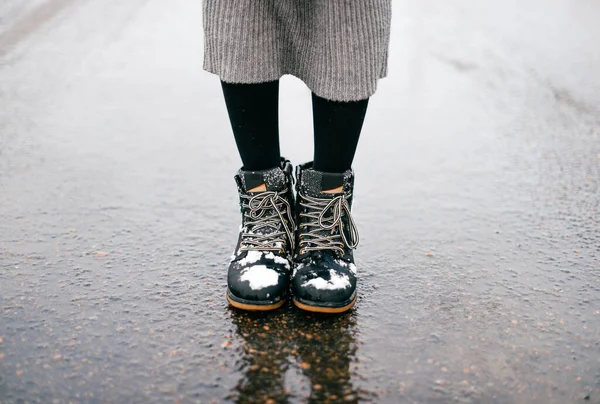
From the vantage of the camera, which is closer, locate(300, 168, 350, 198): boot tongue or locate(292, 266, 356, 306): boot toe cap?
locate(292, 266, 356, 306): boot toe cap

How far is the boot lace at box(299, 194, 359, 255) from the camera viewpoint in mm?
1565

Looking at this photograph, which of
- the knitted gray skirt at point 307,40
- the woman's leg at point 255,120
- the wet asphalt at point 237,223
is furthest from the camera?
the woman's leg at point 255,120

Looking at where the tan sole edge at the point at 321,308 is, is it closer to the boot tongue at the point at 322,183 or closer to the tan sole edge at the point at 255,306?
the tan sole edge at the point at 255,306

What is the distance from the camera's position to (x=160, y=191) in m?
2.16

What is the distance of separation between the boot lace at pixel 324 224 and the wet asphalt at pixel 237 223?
0.51ft

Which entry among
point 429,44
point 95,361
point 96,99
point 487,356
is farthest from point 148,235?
point 429,44

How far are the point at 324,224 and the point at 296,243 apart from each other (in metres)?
0.11

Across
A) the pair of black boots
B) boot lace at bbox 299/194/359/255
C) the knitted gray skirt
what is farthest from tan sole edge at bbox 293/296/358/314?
the knitted gray skirt

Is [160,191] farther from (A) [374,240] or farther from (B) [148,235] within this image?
(A) [374,240]

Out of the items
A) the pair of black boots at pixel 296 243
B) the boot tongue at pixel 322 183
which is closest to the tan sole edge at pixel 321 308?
the pair of black boots at pixel 296 243

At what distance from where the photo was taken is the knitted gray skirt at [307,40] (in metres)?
1.42

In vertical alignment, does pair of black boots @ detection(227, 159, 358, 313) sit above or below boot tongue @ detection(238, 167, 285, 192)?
below

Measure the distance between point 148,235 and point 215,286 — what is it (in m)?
0.36

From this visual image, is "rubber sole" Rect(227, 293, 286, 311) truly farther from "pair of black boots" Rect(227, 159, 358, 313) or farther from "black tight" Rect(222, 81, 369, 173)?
"black tight" Rect(222, 81, 369, 173)
